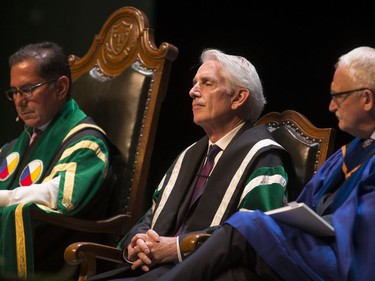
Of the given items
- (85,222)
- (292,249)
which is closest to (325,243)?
(292,249)

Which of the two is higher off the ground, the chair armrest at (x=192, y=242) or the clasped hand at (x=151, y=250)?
the chair armrest at (x=192, y=242)

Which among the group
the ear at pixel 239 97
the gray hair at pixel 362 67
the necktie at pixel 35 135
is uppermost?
the gray hair at pixel 362 67

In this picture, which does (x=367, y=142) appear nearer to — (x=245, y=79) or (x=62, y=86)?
(x=245, y=79)

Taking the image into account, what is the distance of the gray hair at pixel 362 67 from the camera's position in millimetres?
2934

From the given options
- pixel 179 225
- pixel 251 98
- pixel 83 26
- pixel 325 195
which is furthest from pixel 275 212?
pixel 83 26

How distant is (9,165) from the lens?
4016mm

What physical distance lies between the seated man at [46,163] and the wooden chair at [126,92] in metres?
0.11

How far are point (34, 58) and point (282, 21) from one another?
1.27 metres

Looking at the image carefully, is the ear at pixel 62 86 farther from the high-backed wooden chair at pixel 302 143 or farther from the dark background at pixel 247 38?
the high-backed wooden chair at pixel 302 143

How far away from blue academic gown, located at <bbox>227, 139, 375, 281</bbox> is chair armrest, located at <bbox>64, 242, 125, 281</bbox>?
0.82 meters

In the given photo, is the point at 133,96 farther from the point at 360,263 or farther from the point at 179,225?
the point at 360,263

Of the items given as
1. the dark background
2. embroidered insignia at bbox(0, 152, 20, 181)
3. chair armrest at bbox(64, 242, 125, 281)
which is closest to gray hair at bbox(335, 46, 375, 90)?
the dark background

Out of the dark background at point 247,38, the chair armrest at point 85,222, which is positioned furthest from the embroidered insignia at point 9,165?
the dark background at point 247,38

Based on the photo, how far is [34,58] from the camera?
153 inches
